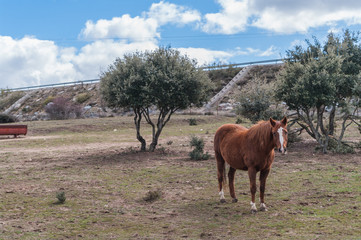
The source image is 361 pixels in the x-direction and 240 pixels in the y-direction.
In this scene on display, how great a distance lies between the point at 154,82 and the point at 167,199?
32.2 ft

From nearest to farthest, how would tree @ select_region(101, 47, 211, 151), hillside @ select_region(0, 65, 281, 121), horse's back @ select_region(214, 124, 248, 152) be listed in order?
horse's back @ select_region(214, 124, 248, 152) → tree @ select_region(101, 47, 211, 151) → hillside @ select_region(0, 65, 281, 121)

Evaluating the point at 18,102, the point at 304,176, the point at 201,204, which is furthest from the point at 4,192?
the point at 18,102

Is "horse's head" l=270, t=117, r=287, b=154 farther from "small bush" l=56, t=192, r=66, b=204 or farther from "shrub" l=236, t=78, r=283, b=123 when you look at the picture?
"shrub" l=236, t=78, r=283, b=123

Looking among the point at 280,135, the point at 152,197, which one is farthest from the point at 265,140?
the point at 152,197

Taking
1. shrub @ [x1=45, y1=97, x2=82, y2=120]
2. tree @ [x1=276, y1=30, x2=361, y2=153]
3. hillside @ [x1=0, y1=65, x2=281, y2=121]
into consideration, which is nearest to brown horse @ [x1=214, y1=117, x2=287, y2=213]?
tree @ [x1=276, y1=30, x2=361, y2=153]

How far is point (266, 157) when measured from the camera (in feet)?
27.7

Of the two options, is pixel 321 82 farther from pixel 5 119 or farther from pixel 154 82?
pixel 5 119

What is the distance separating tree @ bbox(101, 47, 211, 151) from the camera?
61.7 feet

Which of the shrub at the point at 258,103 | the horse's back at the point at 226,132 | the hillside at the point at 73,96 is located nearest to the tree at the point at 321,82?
the shrub at the point at 258,103

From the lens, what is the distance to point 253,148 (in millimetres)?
8625

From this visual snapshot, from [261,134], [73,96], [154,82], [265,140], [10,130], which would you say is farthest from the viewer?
[73,96]

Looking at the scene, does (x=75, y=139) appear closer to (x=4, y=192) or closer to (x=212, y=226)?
(x=4, y=192)

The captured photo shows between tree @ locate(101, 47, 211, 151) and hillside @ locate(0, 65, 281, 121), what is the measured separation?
132 feet

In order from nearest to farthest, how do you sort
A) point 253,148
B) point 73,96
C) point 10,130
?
point 253,148, point 10,130, point 73,96
